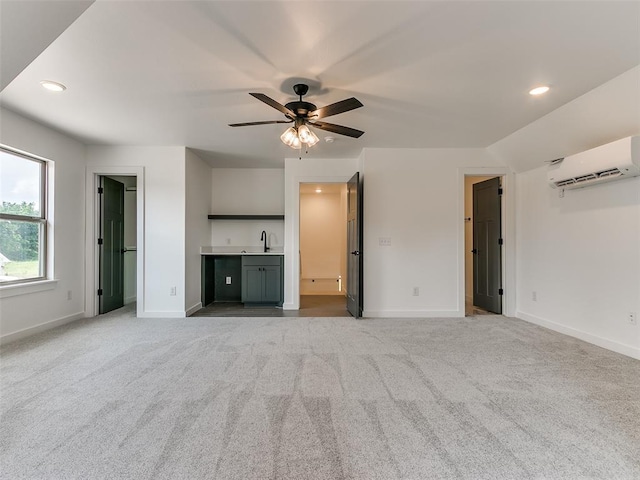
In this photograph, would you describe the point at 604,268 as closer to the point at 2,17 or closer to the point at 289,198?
the point at 289,198

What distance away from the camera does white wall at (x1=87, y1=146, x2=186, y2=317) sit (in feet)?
14.2

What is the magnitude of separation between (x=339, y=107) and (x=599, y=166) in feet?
8.86

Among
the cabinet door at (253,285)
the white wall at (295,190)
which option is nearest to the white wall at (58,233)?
the cabinet door at (253,285)

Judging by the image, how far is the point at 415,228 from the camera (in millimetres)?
4477

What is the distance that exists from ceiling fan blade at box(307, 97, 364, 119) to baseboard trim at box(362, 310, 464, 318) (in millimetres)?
2941

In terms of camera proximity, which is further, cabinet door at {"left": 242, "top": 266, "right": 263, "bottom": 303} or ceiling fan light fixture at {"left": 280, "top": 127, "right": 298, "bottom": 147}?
cabinet door at {"left": 242, "top": 266, "right": 263, "bottom": 303}

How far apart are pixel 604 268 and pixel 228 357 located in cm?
393

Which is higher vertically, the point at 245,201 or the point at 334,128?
the point at 334,128

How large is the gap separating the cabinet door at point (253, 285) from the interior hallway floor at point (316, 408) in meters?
1.76

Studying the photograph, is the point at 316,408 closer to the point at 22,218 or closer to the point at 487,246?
the point at 22,218

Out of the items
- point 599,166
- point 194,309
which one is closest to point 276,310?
point 194,309

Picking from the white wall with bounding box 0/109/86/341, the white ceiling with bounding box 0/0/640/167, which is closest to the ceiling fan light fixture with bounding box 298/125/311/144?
the white ceiling with bounding box 0/0/640/167

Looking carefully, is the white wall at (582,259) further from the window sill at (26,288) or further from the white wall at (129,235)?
the white wall at (129,235)

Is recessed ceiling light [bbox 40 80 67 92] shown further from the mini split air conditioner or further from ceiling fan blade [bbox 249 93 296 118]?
the mini split air conditioner
